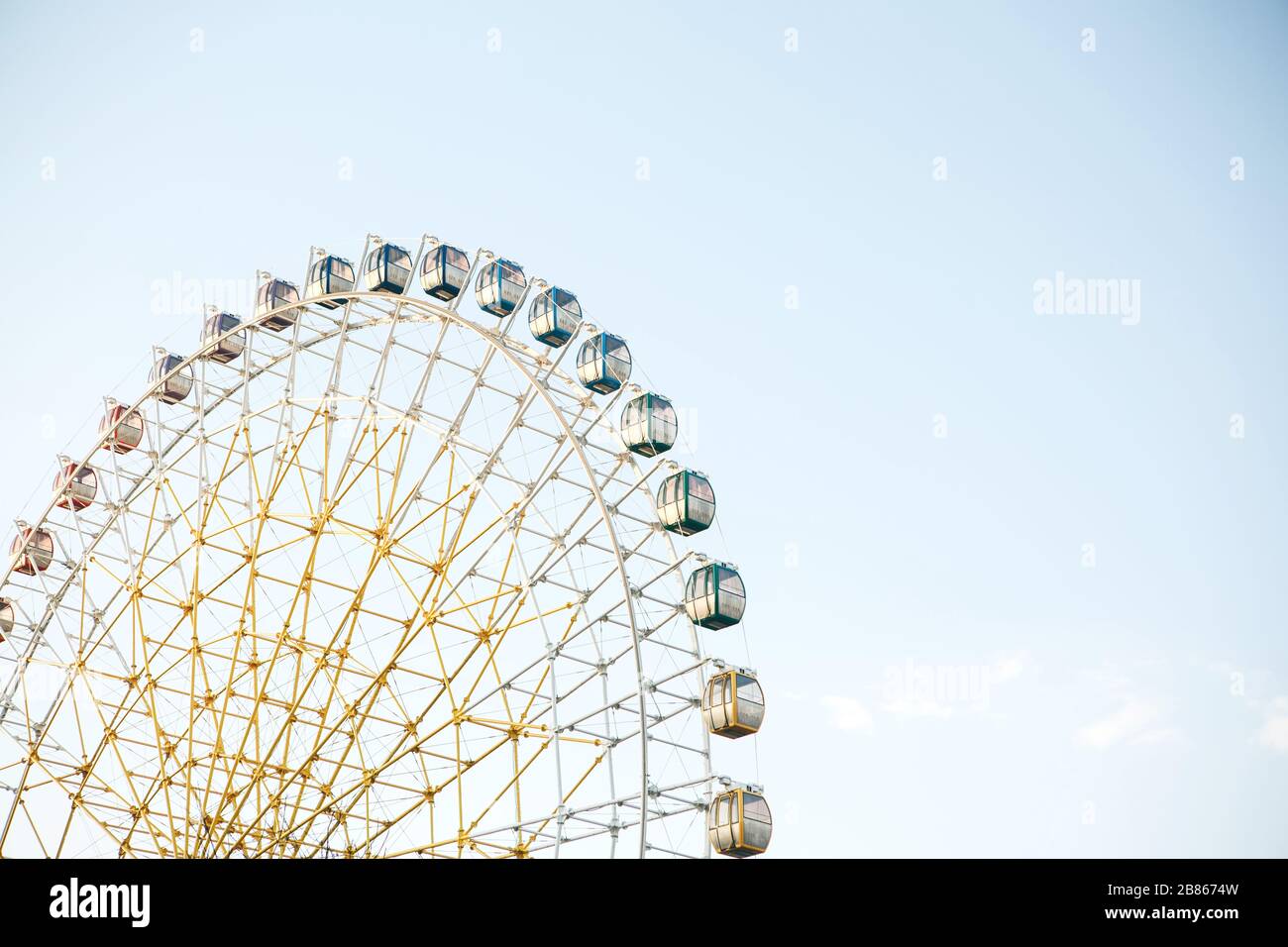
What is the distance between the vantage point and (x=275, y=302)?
120 feet

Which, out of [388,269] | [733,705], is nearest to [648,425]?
[733,705]

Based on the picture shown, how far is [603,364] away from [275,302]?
33.1 ft

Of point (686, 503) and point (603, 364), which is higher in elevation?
point (603, 364)

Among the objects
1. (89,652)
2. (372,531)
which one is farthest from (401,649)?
(89,652)

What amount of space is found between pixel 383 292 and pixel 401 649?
27.7 feet

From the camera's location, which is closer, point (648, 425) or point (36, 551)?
point (648, 425)

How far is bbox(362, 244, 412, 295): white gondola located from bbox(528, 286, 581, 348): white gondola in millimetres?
3372

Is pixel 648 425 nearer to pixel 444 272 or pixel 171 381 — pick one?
pixel 444 272

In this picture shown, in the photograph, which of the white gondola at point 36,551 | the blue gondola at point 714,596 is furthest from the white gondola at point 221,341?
the blue gondola at point 714,596

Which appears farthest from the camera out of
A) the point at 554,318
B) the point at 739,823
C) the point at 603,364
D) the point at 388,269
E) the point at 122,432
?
the point at 122,432

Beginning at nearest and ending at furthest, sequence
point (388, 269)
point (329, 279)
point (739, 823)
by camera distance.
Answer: point (739, 823)
point (388, 269)
point (329, 279)

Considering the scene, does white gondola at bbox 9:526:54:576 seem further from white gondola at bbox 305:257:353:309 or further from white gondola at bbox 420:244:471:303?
white gondola at bbox 420:244:471:303

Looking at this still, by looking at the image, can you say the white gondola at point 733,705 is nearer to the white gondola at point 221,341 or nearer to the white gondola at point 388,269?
the white gondola at point 388,269

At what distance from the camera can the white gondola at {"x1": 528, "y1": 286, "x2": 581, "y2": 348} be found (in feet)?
107
